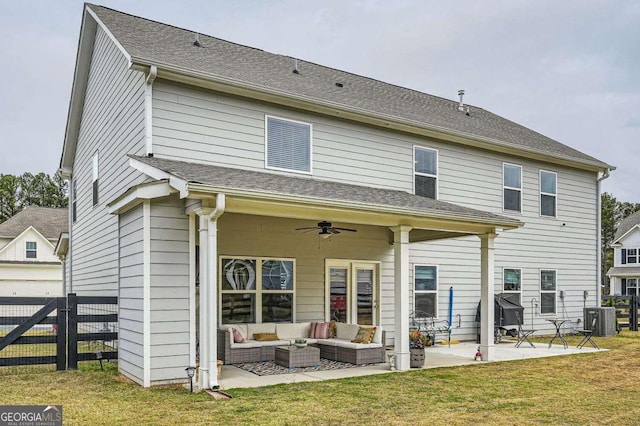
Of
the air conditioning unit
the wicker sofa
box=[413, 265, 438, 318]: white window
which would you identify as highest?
box=[413, 265, 438, 318]: white window

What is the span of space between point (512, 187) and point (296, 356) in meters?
8.25

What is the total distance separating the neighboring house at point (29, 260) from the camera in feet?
86.0

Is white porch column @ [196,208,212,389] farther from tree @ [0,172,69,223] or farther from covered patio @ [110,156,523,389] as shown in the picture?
tree @ [0,172,69,223]

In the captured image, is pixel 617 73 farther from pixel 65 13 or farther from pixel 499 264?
pixel 65 13

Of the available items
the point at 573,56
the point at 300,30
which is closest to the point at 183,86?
the point at 300,30

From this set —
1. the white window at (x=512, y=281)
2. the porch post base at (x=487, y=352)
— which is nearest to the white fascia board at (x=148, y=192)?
the porch post base at (x=487, y=352)

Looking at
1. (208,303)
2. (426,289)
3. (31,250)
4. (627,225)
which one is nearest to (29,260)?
(31,250)

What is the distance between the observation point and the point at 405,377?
28.5 ft

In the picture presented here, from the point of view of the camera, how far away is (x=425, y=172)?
1301cm

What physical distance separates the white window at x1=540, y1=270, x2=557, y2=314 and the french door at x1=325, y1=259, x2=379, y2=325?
18.6ft

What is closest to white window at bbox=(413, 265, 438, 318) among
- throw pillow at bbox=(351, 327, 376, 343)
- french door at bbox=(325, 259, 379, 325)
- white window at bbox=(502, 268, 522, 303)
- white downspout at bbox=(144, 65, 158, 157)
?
french door at bbox=(325, 259, 379, 325)

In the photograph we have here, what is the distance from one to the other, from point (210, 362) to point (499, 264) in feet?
30.0

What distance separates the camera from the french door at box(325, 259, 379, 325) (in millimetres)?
11672

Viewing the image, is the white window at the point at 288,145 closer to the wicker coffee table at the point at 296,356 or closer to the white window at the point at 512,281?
the wicker coffee table at the point at 296,356
